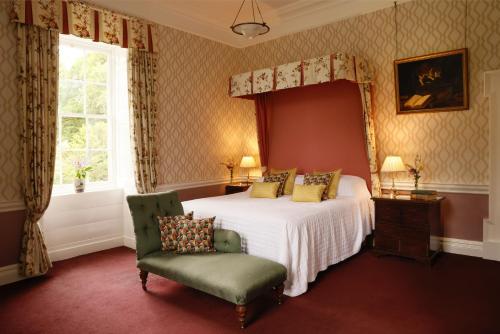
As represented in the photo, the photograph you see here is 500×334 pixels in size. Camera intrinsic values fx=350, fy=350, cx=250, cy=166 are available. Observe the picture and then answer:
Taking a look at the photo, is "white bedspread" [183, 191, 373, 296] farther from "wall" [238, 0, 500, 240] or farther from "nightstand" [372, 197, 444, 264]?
"wall" [238, 0, 500, 240]

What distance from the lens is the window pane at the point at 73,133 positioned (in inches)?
187

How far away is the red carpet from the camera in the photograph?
9.11ft

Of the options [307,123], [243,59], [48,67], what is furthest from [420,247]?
[48,67]

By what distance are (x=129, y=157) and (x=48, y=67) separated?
1567 mm

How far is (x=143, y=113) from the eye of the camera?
4.93m

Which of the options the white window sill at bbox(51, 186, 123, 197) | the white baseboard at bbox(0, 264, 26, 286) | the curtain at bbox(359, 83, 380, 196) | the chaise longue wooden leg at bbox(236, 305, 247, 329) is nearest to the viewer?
the chaise longue wooden leg at bbox(236, 305, 247, 329)

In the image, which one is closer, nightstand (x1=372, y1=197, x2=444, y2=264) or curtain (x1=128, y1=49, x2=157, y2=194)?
nightstand (x1=372, y1=197, x2=444, y2=264)

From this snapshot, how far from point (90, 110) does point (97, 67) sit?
2.09 ft

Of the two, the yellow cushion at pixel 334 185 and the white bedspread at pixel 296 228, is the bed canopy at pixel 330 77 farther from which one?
the white bedspread at pixel 296 228

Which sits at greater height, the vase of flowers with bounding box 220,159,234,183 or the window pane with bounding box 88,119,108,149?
the window pane with bounding box 88,119,108,149

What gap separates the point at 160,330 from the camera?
2740mm

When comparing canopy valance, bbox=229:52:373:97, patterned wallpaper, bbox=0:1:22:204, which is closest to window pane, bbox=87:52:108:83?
patterned wallpaper, bbox=0:1:22:204

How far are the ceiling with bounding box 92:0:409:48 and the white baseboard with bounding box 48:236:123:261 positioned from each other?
10.4 feet

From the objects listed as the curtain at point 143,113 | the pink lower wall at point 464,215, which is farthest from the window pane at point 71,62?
the pink lower wall at point 464,215
